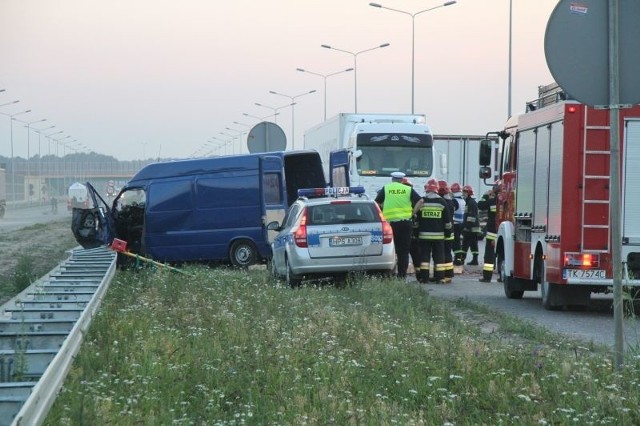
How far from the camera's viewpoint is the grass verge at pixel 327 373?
7316mm

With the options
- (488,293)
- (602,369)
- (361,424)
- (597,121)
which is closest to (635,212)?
(597,121)

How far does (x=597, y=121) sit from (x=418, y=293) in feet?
11.3

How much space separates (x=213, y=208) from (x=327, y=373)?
649 inches

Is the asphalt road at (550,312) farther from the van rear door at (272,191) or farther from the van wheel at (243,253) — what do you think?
the van wheel at (243,253)

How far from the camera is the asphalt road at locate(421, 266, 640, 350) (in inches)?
522

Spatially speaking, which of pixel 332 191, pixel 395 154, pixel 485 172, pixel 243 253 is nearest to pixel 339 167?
pixel 395 154

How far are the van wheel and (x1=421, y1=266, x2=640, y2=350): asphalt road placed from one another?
13.6 feet

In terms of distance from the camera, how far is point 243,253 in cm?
2525

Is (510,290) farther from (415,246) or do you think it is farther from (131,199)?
(131,199)

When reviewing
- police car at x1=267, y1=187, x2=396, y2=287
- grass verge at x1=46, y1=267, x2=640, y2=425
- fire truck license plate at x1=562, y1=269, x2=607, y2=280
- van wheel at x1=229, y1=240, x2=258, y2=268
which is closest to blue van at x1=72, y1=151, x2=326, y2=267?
van wheel at x1=229, y1=240, x2=258, y2=268

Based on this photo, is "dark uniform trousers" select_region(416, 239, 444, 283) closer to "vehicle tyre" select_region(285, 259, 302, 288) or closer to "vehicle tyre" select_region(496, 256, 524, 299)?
"vehicle tyre" select_region(496, 256, 524, 299)

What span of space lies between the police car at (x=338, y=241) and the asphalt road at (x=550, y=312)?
3.63 feet

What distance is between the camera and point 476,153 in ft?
139

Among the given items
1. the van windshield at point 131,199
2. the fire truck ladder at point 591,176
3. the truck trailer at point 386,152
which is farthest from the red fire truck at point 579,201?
the truck trailer at point 386,152
